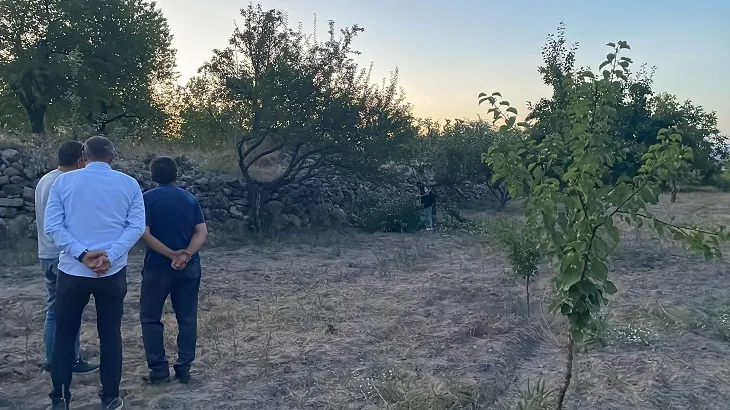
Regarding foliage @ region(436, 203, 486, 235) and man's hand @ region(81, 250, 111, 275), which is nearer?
man's hand @ region(81, 250, 111, 275)

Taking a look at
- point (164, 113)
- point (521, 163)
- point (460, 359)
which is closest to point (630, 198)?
point (521, 163)

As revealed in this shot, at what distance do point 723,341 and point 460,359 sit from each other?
2.66 metres

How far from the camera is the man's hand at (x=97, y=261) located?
365 centimetres

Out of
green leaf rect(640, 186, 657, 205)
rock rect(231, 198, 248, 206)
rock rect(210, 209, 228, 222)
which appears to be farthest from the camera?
rock rect(231, 198, 248, 206)

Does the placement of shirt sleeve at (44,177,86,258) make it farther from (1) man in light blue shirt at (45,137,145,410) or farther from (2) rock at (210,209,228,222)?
(2) rock at (210,209,228,222)

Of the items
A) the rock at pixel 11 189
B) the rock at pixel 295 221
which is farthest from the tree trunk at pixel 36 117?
the rock at pixel 295 221

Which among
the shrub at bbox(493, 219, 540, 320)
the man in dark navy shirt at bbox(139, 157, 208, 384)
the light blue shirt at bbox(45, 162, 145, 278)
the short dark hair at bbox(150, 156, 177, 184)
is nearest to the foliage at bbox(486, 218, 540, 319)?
the shrub at bbox(493, 219, 540, 320)

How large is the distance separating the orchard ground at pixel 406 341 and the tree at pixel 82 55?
35.1ft

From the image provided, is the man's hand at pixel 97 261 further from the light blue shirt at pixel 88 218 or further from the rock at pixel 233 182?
the rock at pixel 233 182

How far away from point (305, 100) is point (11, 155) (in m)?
6.12

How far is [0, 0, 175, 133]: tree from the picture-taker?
18734 mm

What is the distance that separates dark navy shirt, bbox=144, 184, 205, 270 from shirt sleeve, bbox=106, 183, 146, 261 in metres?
0.47

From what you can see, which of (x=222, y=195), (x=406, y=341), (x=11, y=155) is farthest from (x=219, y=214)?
(x=406, y=341)

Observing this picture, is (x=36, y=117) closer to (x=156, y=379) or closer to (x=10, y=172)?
(x=10, y=172)
